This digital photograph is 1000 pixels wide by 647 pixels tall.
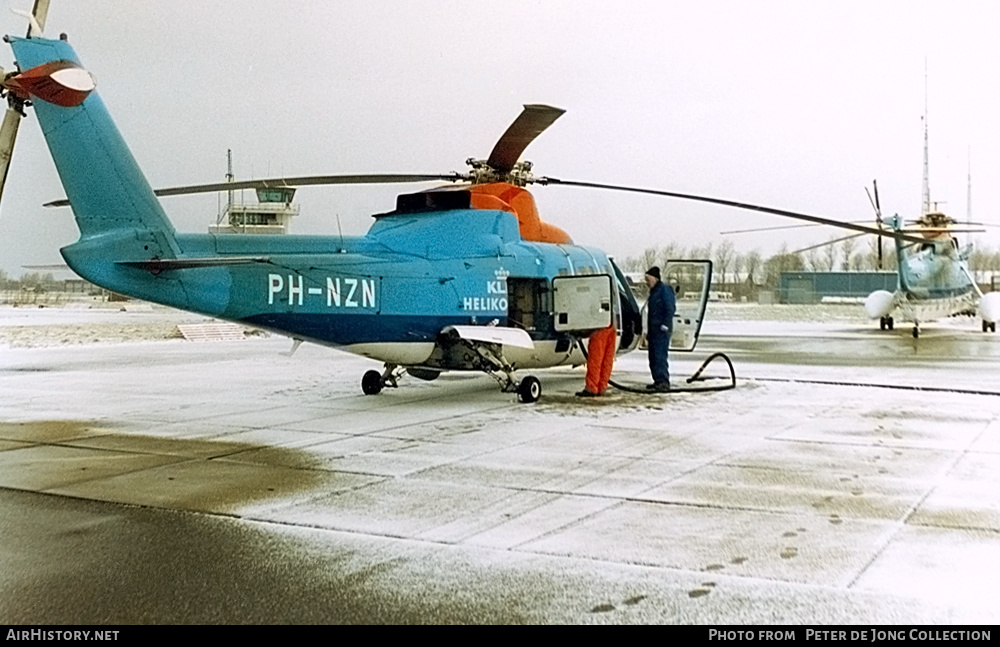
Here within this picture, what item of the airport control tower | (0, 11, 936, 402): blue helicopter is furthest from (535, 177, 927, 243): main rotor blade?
the airport control tower

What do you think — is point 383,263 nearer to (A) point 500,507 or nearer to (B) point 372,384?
(B) point 372,384

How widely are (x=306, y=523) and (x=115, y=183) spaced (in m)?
4.68

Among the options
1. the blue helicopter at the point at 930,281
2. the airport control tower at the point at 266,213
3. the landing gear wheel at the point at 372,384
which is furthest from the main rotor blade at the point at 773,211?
the blue helicopter at the point at 930,281

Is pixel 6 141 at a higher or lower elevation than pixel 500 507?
higher

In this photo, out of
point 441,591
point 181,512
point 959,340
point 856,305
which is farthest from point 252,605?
point 856,305

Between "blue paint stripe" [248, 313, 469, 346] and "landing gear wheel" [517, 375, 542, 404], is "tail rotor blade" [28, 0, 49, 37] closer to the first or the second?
"blue paint stripe" [248, 313, 469, 346]

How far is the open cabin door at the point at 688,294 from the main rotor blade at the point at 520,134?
3.21 metres

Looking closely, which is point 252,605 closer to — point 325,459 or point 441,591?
point 441,591

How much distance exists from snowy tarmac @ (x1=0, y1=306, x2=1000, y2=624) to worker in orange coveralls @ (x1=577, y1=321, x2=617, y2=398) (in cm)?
36

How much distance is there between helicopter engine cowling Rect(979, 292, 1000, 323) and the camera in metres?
28.5

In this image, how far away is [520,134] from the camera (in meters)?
9.80

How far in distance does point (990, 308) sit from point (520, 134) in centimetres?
2435

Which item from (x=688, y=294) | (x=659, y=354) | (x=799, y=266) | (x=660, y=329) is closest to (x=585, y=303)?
(x=660, y=329)

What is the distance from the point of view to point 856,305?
183ft
